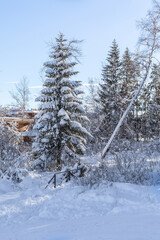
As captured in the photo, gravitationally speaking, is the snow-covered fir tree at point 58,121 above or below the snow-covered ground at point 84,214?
above

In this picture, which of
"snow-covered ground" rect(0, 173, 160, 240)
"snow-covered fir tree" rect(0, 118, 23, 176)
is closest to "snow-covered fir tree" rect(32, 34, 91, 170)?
"snow-covered fir tree" rect(0, 118, 23, 176)

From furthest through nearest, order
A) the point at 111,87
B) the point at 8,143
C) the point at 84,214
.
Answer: the point at 111,87
the point at 8,143
the point at 84,214

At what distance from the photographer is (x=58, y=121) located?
13359mm

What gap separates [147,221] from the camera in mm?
4258

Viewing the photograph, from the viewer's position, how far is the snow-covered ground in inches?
153

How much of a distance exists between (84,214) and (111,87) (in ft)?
63.0

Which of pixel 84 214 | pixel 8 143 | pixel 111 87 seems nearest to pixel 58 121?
pixel 8 143

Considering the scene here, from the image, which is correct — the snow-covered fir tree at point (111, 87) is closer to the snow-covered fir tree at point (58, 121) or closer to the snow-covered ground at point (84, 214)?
the snow-covered fir tree at point (58, 121)

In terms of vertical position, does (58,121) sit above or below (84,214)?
above

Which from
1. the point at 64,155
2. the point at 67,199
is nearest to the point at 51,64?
the point at 64,155

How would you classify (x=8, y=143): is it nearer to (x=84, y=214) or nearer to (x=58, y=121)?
(x=58, y=121)

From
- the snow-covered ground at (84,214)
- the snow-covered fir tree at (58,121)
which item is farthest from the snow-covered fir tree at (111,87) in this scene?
the snow-covered ground at (84,214)

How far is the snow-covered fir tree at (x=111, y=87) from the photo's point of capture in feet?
74.0

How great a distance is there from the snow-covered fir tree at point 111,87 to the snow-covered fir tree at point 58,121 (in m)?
9.05
